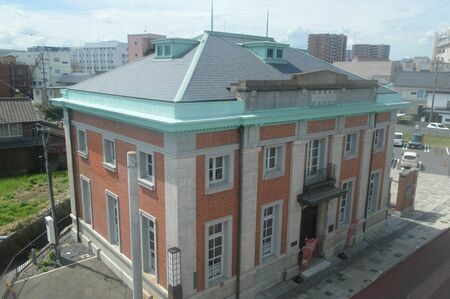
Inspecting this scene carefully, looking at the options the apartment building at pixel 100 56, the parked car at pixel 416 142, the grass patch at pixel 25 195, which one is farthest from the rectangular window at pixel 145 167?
the apartment building at pixel 100 56

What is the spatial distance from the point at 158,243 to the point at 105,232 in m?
A: 5.09

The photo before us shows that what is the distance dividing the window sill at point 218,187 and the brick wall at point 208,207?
0.13 metres

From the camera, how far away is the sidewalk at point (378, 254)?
1570 cm

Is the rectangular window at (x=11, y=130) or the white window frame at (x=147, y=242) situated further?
the rectangular window at (x=11, y=130)

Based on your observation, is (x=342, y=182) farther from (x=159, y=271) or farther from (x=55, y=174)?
(x=55, y=174)

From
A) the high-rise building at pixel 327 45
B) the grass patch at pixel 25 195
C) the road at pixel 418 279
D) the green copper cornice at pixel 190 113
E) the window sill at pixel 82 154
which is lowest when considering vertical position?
the grass patch at pixel 25 195

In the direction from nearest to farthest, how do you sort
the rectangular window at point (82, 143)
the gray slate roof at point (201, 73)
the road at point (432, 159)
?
the gray slate roof at point (201, 73) → the rectangular window at point (82, 143) → the road at point (432, 159)

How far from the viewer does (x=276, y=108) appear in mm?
14383

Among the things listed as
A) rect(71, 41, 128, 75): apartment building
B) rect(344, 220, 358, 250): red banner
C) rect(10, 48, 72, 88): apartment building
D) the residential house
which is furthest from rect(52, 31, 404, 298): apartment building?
rect(71, 41, 128, 75): apartment building

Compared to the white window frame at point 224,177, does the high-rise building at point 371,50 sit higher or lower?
higher

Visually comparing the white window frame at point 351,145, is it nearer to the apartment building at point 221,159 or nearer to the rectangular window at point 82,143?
the apartment building at point 221,159

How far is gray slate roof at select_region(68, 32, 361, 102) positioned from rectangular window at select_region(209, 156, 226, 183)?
7.39 ft

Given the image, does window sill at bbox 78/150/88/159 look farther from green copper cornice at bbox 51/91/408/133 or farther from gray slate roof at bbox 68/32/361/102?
gray slate roof at bbox 68/32/361/102

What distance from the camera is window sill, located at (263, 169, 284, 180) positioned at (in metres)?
14.5
